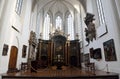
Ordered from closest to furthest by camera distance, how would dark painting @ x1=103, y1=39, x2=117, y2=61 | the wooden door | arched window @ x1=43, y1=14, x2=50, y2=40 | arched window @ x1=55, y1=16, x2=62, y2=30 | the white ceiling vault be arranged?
dark painting @ x1=103, y1=39, x2=117, y2=61
the wooden door
the white ceiling vault
arched window @ x1=43, y1=14, x2=50, y2=40
arched window @ x1=55, y1=16, x2=62, y2=30

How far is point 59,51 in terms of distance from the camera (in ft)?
51.9

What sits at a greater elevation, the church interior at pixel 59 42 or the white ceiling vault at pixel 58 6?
the white ceiling vault at pixel 58 6

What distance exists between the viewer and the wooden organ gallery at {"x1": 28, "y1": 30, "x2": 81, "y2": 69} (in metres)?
15.4

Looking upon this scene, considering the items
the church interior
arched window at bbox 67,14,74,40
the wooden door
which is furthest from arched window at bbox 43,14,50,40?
the wooden door

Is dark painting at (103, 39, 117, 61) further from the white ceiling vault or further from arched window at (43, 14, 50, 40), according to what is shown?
arched window at (43, 14, 50, 40)

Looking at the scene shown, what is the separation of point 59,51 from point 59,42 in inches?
48.2

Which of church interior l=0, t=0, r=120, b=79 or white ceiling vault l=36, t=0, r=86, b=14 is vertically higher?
white ceiling vault l=36, t=0, r=86, b=14

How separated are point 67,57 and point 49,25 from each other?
6.82 metres

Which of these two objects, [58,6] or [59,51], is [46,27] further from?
[59,51]

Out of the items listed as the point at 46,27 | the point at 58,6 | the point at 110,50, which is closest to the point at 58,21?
the point at 46,27

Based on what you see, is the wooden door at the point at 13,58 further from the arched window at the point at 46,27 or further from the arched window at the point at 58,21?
the arched window at the point at 58,21

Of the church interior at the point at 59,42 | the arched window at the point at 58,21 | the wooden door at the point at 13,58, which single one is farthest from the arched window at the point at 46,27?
the wooden door at the point at 13,58

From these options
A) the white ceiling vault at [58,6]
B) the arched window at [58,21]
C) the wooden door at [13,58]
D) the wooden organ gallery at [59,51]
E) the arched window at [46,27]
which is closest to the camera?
the wooden door at [13,58]

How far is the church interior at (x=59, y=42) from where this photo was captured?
22.2ft
